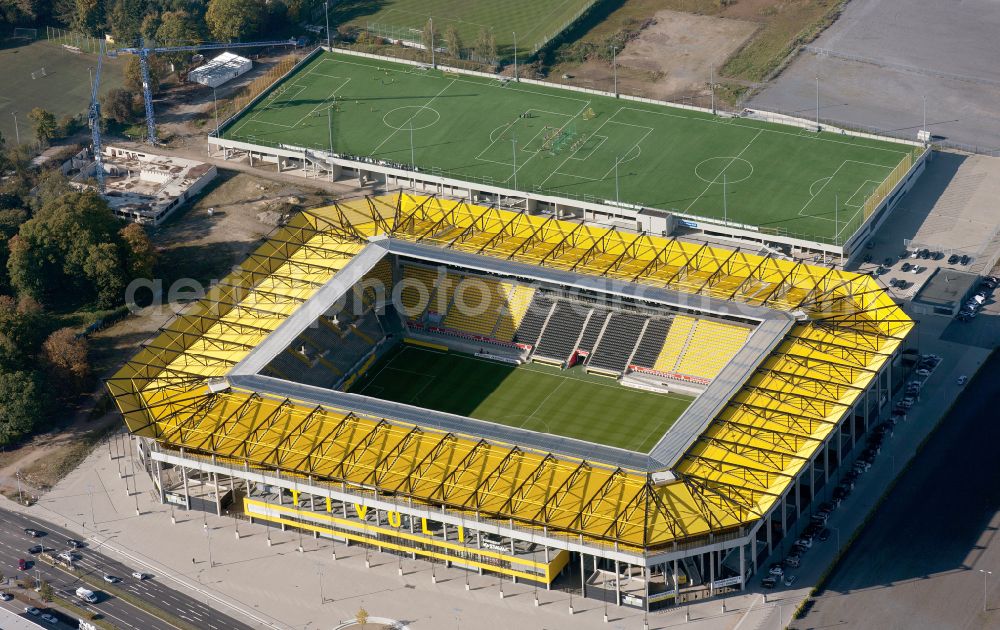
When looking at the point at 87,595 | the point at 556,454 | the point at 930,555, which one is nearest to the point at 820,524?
the point at 930,555

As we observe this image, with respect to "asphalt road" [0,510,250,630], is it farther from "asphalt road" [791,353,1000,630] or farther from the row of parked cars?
"asphalt road" [791,353,1000,630]

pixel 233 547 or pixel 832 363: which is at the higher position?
pixel 832 363

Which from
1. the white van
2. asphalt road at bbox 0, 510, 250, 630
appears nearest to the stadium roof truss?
asphalt road at bbox 0, 510, 250, 630

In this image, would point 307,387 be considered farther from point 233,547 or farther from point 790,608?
point 790,608

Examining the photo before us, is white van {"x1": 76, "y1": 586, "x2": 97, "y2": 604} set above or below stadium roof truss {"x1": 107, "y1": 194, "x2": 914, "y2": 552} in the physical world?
below

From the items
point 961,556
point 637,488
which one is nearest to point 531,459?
point 637,488
